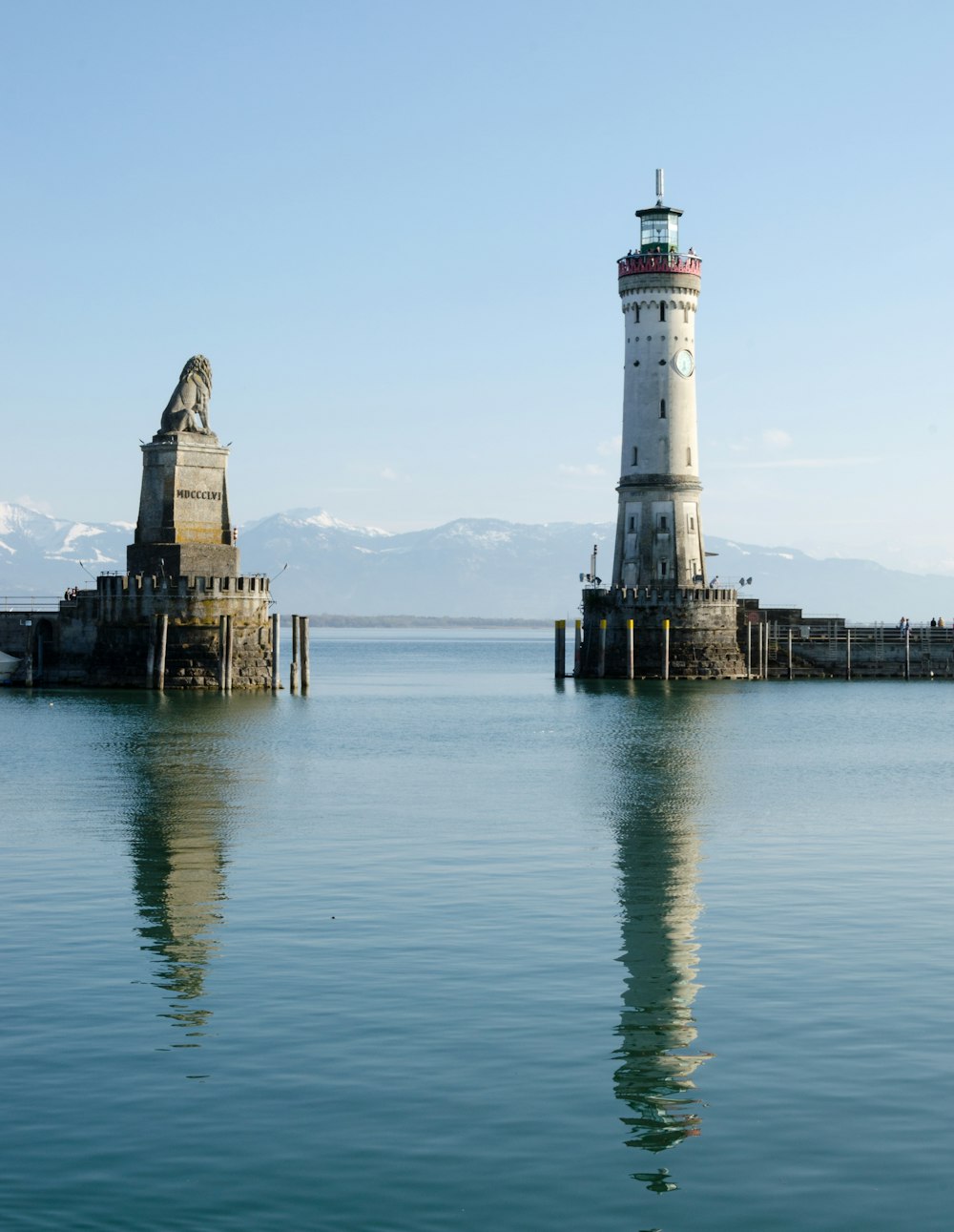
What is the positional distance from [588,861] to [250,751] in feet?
88.8

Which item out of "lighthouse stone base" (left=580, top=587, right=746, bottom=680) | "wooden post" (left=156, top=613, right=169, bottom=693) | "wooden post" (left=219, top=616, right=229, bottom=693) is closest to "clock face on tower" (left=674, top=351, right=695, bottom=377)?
"lighthouse stone base" (left=580, top=587, right=746, bottom=680)

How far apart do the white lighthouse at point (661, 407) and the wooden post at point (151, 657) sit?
3178cm

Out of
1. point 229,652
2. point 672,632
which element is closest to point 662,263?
point 672,632

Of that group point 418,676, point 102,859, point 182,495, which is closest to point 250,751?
point 102,859

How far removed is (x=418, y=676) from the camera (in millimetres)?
146000

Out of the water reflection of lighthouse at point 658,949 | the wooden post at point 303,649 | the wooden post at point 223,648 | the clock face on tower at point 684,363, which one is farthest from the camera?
the clock face on tower at point 684,363

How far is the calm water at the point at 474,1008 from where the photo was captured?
14.7 m

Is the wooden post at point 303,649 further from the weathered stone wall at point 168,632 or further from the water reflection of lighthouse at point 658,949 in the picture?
the water reflection of lighthouse at point 658,949

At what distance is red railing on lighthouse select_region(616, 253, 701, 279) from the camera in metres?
101

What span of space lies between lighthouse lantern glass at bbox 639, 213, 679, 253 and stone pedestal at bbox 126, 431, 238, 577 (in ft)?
103

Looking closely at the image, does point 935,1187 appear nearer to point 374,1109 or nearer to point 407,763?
point 374,1109

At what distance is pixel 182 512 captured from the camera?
86625 mm

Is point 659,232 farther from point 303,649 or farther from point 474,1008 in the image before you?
point 474,1008

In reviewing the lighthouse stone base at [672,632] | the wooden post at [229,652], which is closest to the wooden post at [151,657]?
→ the wooden post at [229,652]
